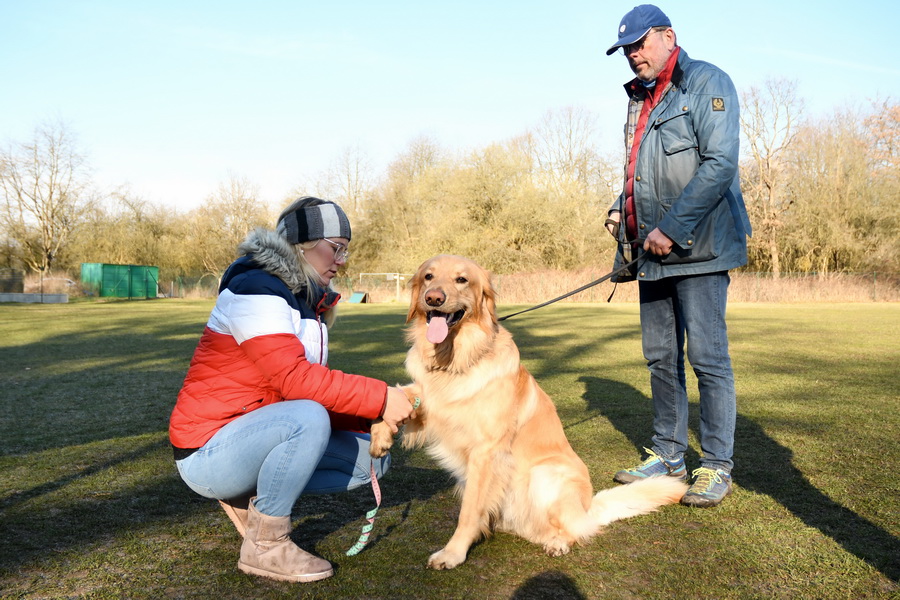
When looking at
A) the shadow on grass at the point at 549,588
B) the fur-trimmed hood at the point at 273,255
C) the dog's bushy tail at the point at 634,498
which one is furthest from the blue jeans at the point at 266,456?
the dog's bushy tail at the point at 634,498

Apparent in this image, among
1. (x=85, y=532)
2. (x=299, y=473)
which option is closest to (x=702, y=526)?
(x=299, y=473)

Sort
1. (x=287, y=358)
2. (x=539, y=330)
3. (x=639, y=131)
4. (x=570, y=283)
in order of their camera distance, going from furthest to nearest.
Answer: (x=570, y=283) < (x=539, y=330) < (x=639, y=131) < (x=287, y=358)

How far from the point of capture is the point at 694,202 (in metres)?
3.27

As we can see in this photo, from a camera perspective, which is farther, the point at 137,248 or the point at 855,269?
the point at 137,248

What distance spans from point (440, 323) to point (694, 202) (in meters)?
1.53

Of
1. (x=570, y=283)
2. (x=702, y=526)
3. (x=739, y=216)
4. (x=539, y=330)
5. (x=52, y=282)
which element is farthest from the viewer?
(x=52, y=282)

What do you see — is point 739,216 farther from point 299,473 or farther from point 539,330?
point 539,330

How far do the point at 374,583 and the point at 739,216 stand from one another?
→ 2735 millimetres

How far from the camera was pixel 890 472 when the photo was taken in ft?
12.9

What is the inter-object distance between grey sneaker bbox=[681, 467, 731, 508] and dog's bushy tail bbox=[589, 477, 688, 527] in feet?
0.26

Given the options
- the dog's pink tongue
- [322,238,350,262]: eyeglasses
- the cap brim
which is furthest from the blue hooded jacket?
[322,238,350,262]: eyeglasses

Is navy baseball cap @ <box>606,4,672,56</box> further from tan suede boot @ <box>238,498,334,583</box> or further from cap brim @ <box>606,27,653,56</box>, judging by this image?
tan suede boot @ <box>238,498,334,583</box>

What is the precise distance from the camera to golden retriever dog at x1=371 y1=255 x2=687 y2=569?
282 cm

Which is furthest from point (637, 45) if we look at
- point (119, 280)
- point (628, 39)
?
point (119, 280)
